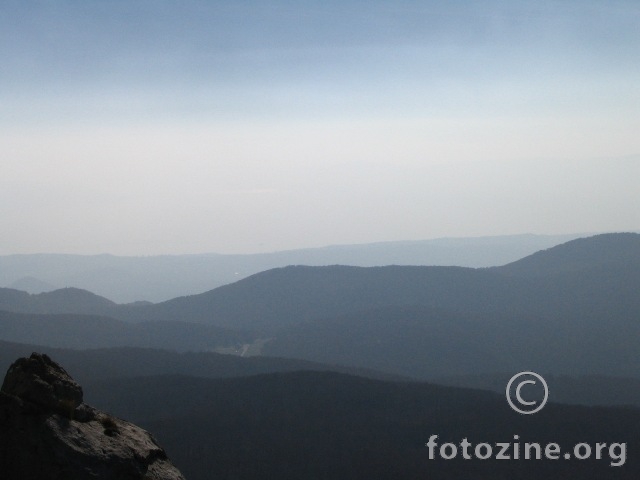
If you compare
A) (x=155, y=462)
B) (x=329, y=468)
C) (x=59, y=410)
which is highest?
(x=59, y=410)

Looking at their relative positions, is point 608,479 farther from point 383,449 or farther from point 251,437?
point 251,437

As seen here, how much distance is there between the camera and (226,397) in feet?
425

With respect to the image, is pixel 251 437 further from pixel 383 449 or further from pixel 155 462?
pixel 155 462

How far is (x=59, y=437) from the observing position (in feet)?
38.9

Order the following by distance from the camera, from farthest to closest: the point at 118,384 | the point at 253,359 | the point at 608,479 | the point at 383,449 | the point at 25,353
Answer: the point at 253,359 < the point at 25,353 < the point at 118,384 < the point at 383,449 < the point at 608,479

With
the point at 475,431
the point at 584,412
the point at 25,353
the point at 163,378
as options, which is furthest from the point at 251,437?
the point at 25,353

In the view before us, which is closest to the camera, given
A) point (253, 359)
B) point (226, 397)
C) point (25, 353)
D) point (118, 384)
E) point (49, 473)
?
point (49, 473)

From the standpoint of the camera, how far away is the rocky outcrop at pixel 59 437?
37.8ft

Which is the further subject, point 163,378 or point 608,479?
point 163,378

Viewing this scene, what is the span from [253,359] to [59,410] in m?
180

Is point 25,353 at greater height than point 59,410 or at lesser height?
lesser

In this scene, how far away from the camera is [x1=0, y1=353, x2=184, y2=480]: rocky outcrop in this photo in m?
11.5

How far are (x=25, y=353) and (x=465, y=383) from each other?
11565 centimetres

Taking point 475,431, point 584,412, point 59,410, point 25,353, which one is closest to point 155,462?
point 59,410
